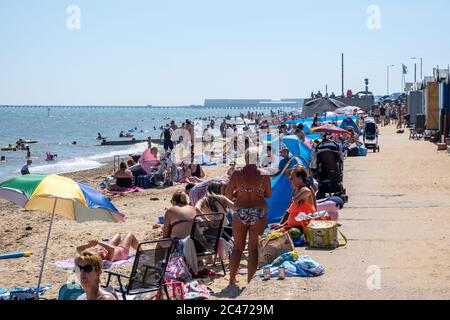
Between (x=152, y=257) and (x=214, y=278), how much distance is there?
1492mm

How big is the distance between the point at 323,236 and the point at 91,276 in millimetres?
3343

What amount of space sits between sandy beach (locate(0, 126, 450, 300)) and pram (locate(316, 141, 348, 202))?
0.36 m

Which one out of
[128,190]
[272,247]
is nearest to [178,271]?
[272,247]

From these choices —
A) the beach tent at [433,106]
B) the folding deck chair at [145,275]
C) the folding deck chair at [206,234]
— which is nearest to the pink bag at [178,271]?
the folding deck chair at [206,234]

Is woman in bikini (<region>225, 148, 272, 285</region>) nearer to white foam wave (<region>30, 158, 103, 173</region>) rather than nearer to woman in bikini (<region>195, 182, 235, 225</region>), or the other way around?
woman in bikini (<region>195, 182, 235, 225</region>)

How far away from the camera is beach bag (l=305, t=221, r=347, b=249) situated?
7.83m

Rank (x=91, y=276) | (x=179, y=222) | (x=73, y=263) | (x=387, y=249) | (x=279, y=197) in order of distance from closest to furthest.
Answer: (x=91, y=276) → (x=387, y=249) → (x=179, y=222) → (x=73, y=263) → (x=279, y=197)

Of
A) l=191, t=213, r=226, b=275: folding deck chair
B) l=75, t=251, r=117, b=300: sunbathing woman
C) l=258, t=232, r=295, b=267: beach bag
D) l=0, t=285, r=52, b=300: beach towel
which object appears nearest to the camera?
l=75, t=251, r=117, b=300: sunbathing woman

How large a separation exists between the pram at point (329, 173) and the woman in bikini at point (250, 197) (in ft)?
15.6

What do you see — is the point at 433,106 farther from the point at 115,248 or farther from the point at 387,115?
the point at 387,115

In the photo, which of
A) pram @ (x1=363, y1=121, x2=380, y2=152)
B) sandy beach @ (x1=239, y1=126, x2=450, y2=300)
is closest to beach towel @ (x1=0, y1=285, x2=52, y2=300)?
sandy beach @ (x1=239, y1=126, x2=450, y2=300)

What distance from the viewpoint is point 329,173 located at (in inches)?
464

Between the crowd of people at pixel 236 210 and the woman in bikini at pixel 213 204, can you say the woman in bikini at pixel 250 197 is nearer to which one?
the crowd of people at pixel 236 210
